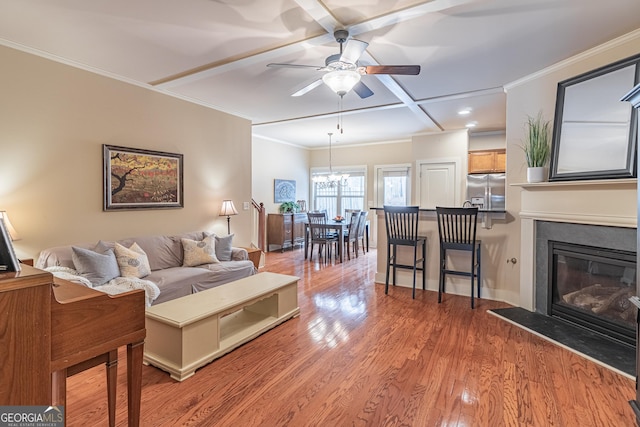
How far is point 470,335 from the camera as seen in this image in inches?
113

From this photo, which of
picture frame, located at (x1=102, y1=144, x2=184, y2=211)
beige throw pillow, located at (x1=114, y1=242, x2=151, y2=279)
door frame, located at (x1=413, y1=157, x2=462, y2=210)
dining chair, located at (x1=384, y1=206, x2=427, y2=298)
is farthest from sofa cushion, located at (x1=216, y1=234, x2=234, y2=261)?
door frame, located at (x1=413, y1=157, x2=462, y2=210)

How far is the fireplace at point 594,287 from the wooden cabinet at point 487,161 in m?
3.04

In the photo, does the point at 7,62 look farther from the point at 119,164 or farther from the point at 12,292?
the point at 12,292

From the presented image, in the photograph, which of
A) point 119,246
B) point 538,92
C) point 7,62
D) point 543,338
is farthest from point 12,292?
point 538,92

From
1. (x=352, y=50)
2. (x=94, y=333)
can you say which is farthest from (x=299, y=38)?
(x=94, y=333)

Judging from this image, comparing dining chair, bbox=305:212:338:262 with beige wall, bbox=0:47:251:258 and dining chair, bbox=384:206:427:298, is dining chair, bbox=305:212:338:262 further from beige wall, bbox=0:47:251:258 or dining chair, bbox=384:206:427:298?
beige wall, bbox=0:47:251:258

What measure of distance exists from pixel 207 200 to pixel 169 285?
5.73 ft

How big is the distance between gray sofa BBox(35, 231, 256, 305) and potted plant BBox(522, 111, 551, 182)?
11.2 feet

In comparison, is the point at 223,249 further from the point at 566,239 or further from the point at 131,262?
the point at 566,239

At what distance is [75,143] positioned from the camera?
3281 millimetres

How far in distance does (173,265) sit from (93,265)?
0.98 m

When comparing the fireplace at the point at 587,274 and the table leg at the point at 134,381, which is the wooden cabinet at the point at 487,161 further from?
the table leg at the point at 134,381

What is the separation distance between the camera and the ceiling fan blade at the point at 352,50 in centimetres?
240

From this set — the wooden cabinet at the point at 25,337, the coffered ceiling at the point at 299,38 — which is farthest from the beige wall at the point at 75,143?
the wooden cabinet at the point at 25,337
